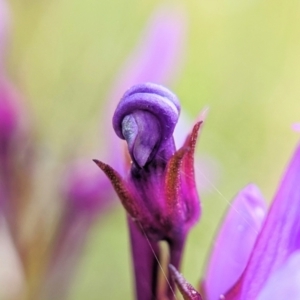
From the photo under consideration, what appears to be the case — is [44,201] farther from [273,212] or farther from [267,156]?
[267,156]

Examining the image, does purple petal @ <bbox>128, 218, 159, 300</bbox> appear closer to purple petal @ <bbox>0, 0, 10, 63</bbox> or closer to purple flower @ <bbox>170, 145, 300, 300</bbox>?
purple flower @ <bbox>170, 145, 300, 300</bbox>

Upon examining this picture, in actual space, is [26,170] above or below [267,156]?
below

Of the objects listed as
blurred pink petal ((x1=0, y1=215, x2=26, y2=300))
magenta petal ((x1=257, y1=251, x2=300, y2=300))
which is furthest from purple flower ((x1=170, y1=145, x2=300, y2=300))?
blurred pink petal ((x1=0, y1=215, x2=26, y2=300))

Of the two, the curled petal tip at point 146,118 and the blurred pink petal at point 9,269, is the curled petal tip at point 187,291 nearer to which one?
the curled petal tip at point 146,118

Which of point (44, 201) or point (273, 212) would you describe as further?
point (44, 201)

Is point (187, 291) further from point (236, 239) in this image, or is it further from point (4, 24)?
point (4, 24)

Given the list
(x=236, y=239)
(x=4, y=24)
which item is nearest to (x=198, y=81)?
(x=4, y=24)

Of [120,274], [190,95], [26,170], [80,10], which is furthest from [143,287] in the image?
[80,10]
